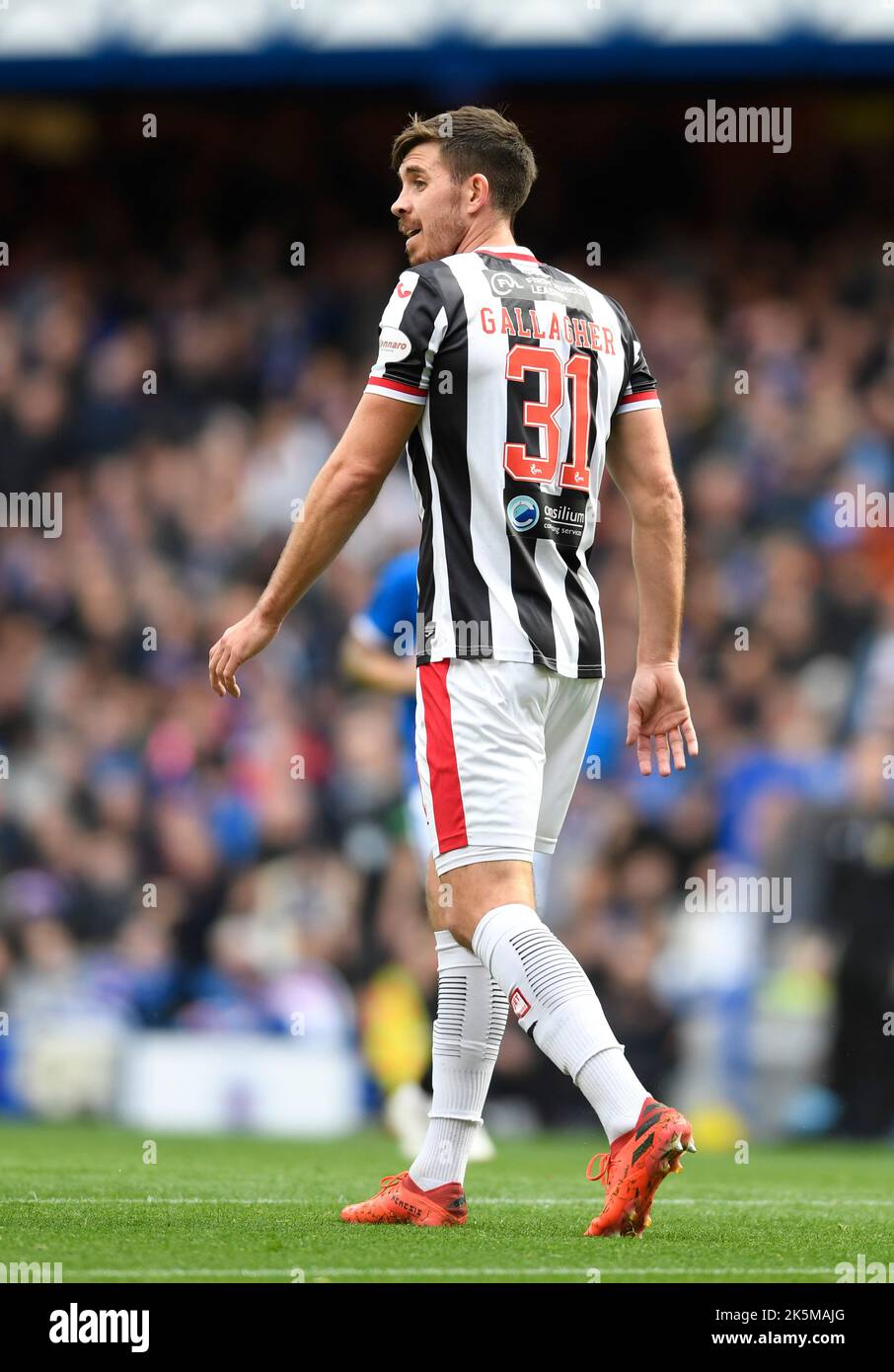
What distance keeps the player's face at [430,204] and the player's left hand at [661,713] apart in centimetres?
108

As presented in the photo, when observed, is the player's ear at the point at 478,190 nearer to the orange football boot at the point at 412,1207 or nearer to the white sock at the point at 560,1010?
the white sock at the point at 560,1010

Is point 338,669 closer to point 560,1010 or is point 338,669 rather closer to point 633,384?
point 633,384

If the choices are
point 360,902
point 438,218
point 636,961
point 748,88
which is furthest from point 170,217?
point 438,218

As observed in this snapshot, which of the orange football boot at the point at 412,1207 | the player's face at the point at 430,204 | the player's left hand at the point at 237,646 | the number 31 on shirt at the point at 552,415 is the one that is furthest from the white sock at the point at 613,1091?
the player's face at the point at 430,204

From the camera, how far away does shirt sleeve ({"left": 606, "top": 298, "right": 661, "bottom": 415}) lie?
4.83 meters

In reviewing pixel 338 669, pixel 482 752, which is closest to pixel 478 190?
pixel 482 752

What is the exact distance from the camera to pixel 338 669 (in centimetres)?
1240

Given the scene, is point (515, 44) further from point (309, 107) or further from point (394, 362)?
point (394, 362)

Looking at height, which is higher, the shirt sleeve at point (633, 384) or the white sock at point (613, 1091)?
the shirt sleeve at point (633, 384)

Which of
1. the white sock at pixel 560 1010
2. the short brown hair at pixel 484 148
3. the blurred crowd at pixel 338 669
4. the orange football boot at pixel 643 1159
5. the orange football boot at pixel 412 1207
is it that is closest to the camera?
the orange football boot at pixel 643 1159

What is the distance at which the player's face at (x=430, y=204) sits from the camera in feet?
15.6

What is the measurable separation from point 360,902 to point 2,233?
6.65 meters

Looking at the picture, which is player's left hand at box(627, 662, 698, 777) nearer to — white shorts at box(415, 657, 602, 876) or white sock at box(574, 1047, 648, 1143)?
white shorts at box(415, 657, 602, 876)

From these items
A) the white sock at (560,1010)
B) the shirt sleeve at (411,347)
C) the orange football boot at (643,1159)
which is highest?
the shirt sleeve at (411,347)
